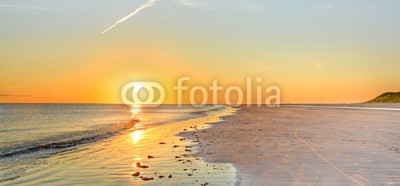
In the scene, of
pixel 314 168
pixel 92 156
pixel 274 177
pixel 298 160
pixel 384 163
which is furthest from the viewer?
pixel 92 156

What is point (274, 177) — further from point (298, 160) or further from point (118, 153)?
point (118, 153)

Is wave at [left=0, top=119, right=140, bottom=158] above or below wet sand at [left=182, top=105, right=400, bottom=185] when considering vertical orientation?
below

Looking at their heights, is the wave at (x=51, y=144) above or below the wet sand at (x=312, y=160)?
below

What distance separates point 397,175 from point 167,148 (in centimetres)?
1105

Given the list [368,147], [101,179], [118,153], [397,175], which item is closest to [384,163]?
[397,175]

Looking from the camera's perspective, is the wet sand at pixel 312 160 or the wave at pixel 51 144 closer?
the wet sand at pixel 312 160

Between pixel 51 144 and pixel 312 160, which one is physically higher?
pixel 312 160

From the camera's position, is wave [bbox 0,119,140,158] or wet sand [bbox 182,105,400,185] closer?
wet sand [bbox 182,105,400,185]

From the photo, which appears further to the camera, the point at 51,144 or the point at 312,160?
the point at 51,144

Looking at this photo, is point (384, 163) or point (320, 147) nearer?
point (384, 163)

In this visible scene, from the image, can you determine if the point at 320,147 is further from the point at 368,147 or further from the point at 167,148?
the point at 167,148

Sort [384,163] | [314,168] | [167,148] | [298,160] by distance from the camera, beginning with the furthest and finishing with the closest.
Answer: [167,148]
[298,160]
[384,163]
[314,168]

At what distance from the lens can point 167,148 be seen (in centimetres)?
1927

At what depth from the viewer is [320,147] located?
17.7 meters
